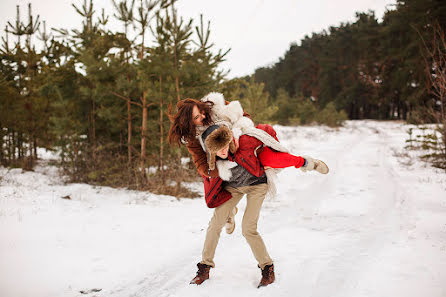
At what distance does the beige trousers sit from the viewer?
2.87m

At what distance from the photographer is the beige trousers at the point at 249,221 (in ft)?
9.42

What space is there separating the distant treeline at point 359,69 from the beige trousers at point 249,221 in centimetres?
2801

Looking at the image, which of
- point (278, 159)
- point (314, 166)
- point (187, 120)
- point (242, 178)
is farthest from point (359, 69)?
point (187, 120)

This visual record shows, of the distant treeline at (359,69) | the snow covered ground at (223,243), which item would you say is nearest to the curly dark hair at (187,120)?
the snow covered ground at (223,243)

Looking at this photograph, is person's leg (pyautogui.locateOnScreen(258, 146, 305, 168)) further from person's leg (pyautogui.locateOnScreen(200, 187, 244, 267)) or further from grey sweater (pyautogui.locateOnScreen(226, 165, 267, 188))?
person's leg (pyautogui.locateOnScreen(200, 187, 244, 267))

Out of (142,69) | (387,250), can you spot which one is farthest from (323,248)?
(142,69)

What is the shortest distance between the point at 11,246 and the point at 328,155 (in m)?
11.4

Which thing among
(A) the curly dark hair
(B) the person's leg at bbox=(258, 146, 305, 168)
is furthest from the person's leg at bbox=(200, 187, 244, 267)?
(A) the curly dark hair

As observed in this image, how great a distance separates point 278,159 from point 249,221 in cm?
70

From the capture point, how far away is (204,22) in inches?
281

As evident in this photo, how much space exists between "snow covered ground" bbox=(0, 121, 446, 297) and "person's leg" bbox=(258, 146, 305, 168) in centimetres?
62

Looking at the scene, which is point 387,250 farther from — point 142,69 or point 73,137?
point 73,137

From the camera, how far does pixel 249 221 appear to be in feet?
9.41

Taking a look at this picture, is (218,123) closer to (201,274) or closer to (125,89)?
(201,274)
